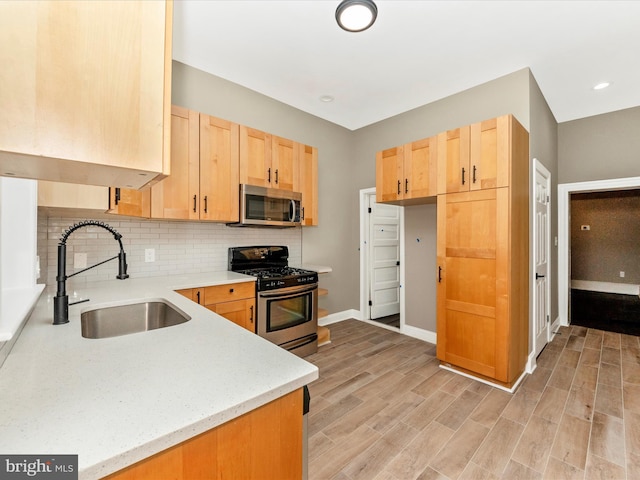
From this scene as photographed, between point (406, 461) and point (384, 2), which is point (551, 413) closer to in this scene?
point (406, 461)

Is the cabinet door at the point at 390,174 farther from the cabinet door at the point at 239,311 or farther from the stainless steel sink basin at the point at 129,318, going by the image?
the stainless steel sink basin at the point at 129,318

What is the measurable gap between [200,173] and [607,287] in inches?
336

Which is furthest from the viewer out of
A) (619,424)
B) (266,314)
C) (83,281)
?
(266,314)

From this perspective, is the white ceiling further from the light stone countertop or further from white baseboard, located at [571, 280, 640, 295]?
white baseboard, located at [571, 280, 640, 295]

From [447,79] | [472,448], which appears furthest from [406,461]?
[447,79]

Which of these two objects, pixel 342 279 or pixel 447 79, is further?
pixel 342 279

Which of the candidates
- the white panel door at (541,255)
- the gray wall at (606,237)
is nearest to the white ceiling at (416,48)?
the white panel door at (541,255)

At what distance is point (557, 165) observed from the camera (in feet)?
13.7

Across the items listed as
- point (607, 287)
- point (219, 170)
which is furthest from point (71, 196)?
point (607, 287)

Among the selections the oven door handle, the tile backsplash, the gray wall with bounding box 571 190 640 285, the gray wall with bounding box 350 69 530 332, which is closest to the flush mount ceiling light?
the gray wall with bounding box 350 69 530 332

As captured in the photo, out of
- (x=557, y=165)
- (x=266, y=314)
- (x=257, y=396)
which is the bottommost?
(x=266, y=314)

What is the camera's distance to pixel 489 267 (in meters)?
2.56

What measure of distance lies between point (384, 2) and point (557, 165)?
3.57 m

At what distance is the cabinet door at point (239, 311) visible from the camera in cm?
264
